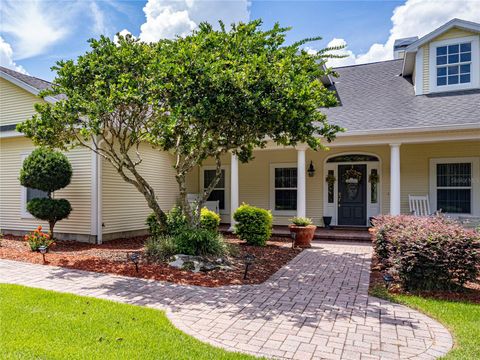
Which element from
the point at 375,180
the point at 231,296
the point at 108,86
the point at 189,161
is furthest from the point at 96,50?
the point at 375,180

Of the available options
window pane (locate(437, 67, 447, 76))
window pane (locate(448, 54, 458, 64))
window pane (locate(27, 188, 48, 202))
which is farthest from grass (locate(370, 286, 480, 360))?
window pane (locate(27, 188, 48, 202))

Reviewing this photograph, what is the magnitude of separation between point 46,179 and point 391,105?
1022 centimetres

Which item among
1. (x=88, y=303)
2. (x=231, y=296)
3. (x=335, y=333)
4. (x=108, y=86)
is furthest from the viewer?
(x=108, y=86)

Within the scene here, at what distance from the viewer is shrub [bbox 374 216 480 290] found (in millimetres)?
5047

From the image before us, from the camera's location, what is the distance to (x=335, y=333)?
3719mm

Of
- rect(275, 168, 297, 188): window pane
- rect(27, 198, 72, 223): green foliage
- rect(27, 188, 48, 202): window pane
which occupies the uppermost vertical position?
rect(275, 168, 297, 188): window pane

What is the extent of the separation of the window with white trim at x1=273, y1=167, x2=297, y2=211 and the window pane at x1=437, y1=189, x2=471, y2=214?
4657 millimetres

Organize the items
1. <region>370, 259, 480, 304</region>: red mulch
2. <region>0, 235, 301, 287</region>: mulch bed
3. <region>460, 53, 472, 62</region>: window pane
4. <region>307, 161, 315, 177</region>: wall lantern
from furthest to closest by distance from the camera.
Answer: <region>307, 161, 315, 177</region>: wall lantern < <region>460, 53, 472, 62</region>: window pane < <region>0, 235, 301, 287</region>: mulch bed < <region>370, 259, 480, 304</region>: red mulch

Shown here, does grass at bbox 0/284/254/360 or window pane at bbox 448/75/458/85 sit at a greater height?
window pane at bbox 448/75/458/85

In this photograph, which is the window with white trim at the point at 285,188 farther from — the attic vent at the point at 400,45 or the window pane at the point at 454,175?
the attic vent at the point at 400,45

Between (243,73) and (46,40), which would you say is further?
(46,40)

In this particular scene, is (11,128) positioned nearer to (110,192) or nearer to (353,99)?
(110,192)

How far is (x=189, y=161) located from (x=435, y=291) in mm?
5220

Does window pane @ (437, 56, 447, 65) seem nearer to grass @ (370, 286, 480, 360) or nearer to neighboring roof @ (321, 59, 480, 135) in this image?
neighboring roof @ (321, 59, 480, 135)
